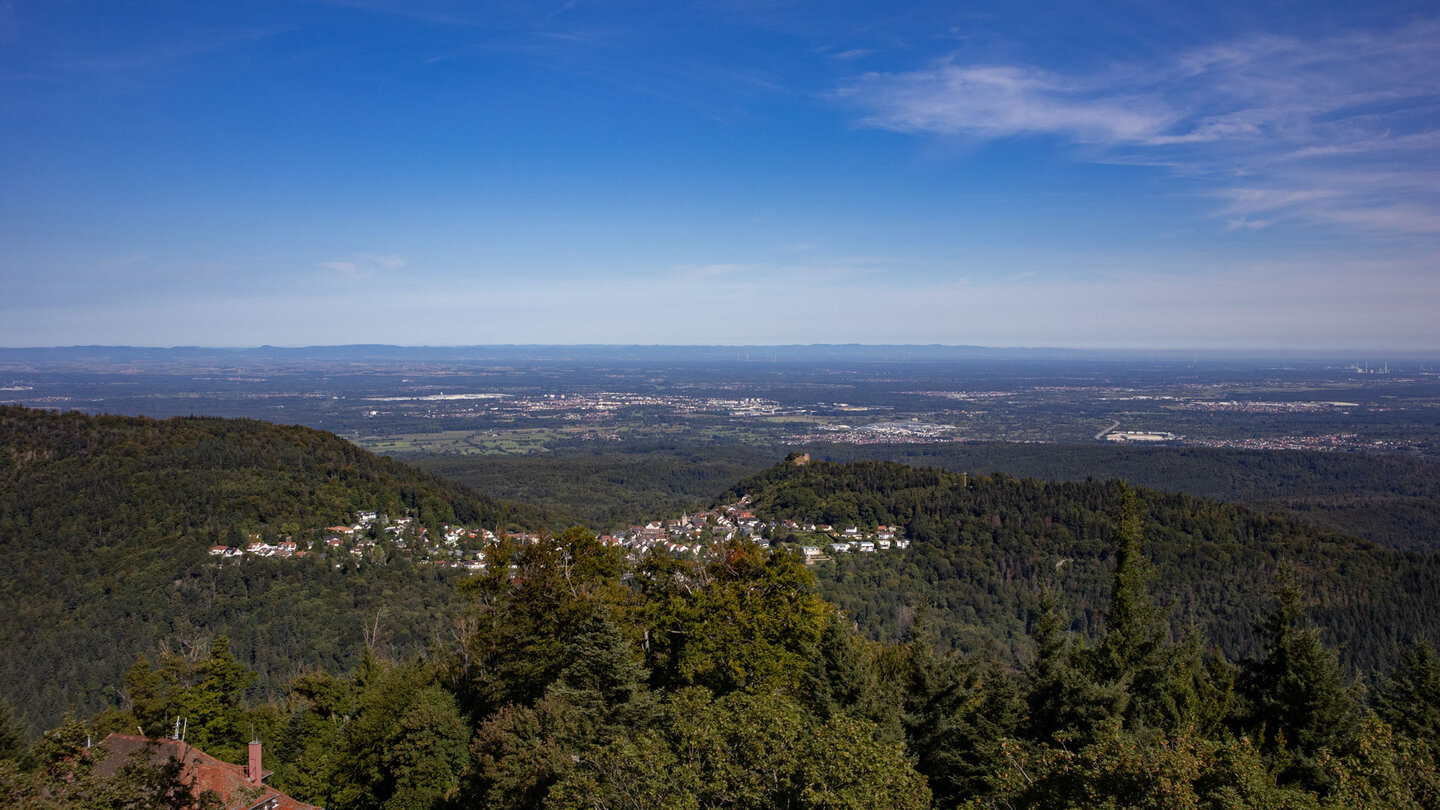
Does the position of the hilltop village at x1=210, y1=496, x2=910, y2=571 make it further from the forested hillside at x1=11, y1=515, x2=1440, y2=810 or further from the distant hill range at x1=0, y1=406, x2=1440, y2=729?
the forested hillside at x1=11, y1=515, x2=1440, y2=810

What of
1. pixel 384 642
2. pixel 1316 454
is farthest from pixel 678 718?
pixel 1316 454

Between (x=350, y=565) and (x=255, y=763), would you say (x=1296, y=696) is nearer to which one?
(x=255, y=763)

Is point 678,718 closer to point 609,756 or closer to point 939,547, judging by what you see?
point 609,756

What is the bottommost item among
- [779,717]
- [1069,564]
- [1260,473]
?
[1069,564]

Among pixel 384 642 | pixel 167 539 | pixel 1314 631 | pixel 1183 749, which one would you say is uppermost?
pixel 1183 749

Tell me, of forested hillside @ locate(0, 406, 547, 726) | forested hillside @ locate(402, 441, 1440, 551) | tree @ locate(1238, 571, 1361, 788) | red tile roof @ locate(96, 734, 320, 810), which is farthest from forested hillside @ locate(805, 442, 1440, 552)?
red tile roof @ locate(96, 734, 320, 810)

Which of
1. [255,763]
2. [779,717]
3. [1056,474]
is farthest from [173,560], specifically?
[1056,474]
